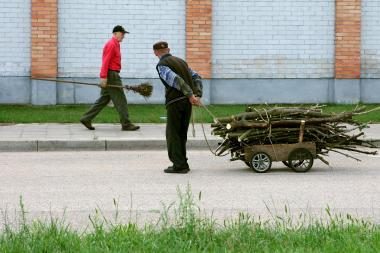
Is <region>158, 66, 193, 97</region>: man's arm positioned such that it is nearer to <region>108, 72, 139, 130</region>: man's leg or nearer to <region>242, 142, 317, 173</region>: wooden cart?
<region>242, 142, 317, 173</region>: wooden cart

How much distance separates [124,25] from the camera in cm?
2092

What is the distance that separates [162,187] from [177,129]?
1.50 m

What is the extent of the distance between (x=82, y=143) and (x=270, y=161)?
4.17 m

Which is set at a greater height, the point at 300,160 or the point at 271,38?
the point at 271,38

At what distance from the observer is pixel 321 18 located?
21.5 metres

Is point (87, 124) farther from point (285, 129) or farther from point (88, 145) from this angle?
point (285, 129)

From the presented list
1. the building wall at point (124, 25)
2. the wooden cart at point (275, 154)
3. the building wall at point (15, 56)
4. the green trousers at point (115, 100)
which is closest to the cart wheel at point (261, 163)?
the wooden cart at point (275, 154)

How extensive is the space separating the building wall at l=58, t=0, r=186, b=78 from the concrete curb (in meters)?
6.46

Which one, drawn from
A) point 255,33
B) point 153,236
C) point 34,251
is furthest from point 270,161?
point 255,33

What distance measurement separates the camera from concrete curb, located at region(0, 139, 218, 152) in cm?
1453

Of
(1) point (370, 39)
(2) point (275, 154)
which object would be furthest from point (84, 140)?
(1) point (370, 39)

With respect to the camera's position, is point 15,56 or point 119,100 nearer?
point 119,100

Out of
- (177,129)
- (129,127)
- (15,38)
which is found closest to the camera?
(177,129)

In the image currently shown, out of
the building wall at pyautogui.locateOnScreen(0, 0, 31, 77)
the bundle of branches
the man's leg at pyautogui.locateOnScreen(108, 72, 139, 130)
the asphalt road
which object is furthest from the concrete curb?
the building wall at pyautogui.locateOnScreen(0, 0, 31, 77)
